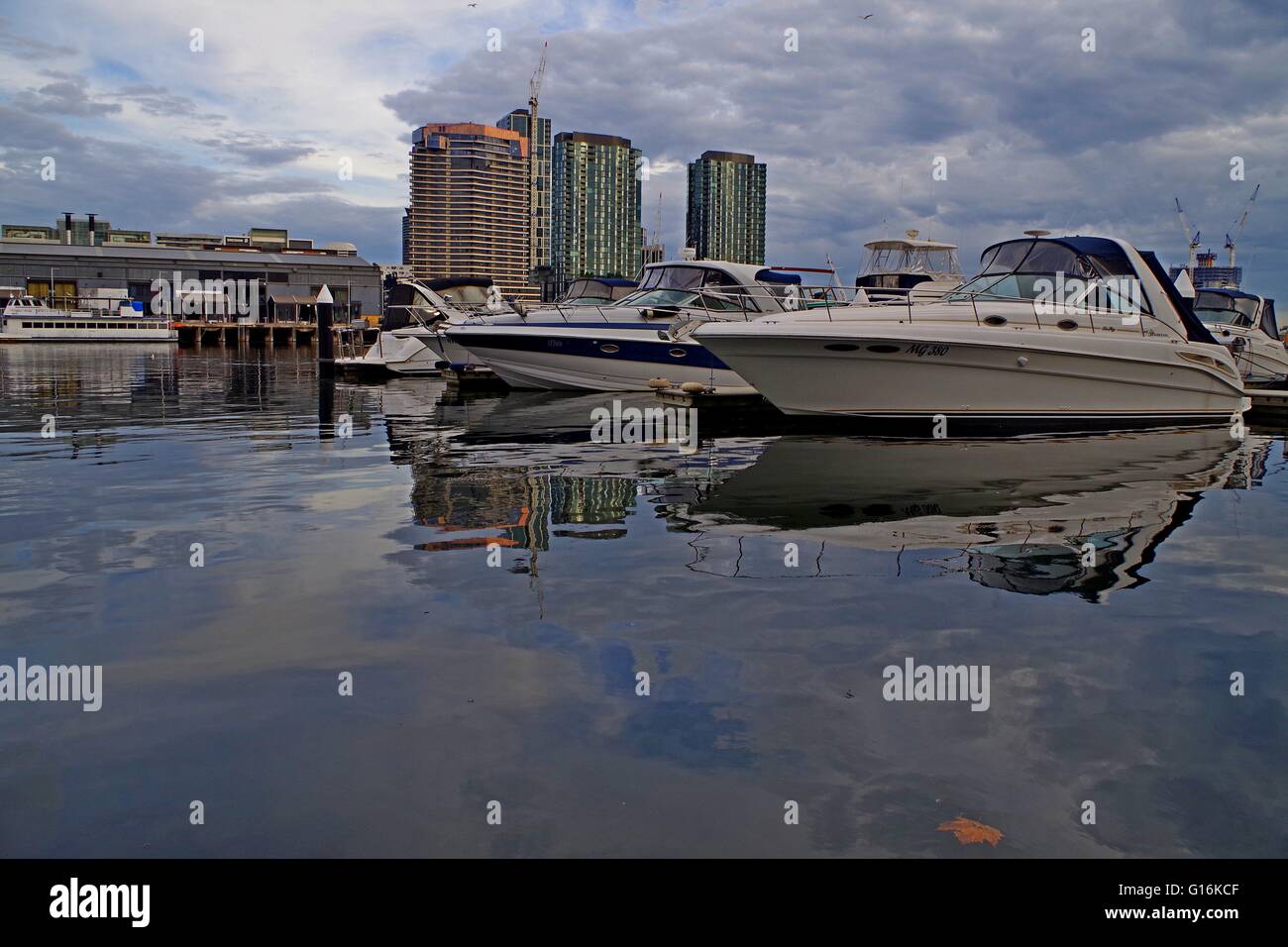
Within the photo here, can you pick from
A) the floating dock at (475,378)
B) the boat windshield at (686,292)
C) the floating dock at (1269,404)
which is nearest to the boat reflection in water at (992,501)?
the floating dock at (1269,404)

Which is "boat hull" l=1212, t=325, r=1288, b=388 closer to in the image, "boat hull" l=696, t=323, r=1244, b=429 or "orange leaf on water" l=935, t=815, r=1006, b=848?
"boat hull" l=696, t=323, r=1244, b=429

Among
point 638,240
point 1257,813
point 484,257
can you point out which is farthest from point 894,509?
point 484,257

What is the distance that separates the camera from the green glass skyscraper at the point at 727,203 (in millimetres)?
100688

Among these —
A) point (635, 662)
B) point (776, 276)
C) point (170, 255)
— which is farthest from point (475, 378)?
point (170, 255)

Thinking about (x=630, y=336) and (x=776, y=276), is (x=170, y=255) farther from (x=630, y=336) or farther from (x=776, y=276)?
(x=630, y=336)

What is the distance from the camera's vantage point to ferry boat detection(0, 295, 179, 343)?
228 feet

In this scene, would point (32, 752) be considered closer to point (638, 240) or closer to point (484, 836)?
point (484, 836)

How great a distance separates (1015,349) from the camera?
15.1 m

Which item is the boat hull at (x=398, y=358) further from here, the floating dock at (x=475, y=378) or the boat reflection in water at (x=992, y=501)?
the boat reflection in water at (x=992, y=501)

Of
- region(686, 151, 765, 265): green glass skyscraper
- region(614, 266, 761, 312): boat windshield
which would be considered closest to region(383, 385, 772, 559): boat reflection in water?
region(614, 266, 761, 312): boat windshield

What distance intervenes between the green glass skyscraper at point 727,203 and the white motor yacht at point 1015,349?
85215 mm

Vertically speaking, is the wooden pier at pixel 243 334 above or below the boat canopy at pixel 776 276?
above

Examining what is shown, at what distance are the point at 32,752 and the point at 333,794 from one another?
148 cm

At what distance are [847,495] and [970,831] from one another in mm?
7213
